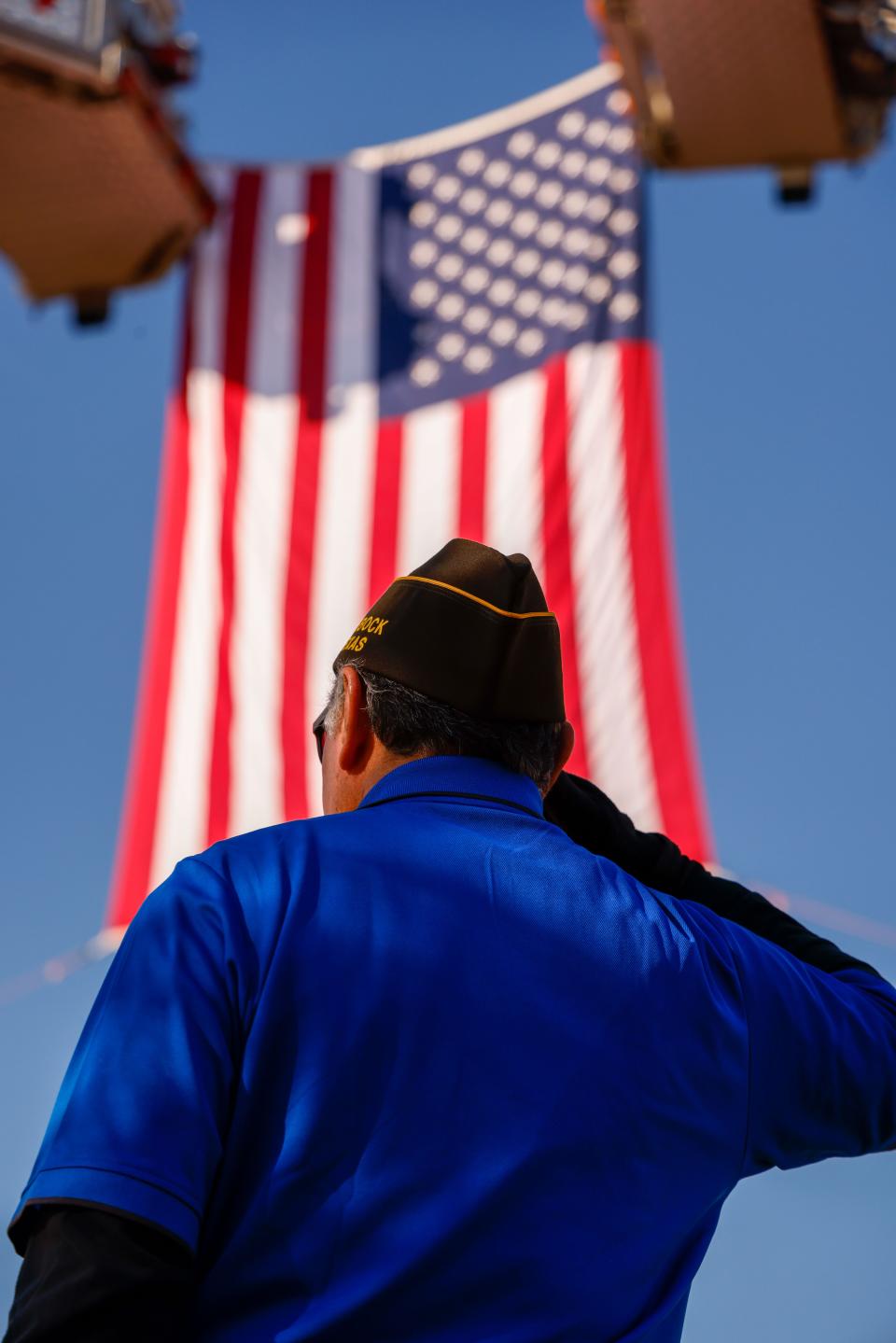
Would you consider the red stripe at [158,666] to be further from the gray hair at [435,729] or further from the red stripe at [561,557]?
the gray hair at [435,729]

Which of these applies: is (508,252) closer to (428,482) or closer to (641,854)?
(428,482)

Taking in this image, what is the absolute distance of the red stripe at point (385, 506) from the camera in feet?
22.9

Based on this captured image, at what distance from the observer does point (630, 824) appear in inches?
50.1

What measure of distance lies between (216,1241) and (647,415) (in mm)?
6532

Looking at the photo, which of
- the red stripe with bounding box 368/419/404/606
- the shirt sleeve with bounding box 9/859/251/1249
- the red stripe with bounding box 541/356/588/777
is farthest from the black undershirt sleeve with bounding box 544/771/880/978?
the red stripe with bounding box 541/356/588/777

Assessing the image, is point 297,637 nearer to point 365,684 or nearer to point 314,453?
point 314,453

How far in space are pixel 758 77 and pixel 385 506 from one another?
2401 millimetres

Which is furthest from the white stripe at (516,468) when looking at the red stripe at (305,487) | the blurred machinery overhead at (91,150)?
the blurred machinery overhead at (91,150)

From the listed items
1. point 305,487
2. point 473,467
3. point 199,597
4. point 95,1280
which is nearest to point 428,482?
point 473,467

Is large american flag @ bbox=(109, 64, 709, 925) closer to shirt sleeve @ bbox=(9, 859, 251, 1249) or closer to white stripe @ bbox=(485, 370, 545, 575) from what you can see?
white stripe @ bbox=(485, 370, 545, 575)

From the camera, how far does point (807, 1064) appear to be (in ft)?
3.44

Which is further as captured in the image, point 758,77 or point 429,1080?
point 758,77

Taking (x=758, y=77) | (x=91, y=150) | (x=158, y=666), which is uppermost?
(x=758, y=77)

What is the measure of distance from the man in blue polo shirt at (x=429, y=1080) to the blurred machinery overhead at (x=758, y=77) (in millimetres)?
4862
